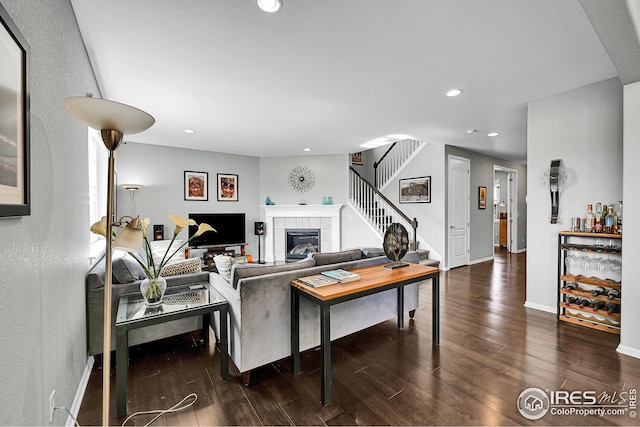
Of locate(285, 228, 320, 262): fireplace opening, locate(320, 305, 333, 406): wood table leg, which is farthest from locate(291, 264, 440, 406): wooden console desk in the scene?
locate(285, 228, 320, 262): fireplace opening

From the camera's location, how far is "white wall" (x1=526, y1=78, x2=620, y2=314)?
9.50 ft

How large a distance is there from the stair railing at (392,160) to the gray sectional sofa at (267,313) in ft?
15.2

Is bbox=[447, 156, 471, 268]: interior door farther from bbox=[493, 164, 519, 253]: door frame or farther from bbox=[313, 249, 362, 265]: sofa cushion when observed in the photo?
bbox=[313, 249, 362, 265]: sofa cushion

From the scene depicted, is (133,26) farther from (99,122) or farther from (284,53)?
(99,122)

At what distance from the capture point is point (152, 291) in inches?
80.1

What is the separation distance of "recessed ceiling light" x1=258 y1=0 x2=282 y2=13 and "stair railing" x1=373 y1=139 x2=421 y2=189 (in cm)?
484

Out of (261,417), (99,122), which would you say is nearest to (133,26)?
(99,122)

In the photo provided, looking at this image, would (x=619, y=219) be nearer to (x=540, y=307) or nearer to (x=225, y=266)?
(x=540, y=307)

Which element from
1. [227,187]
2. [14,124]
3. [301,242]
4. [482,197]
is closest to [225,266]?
[14,124]

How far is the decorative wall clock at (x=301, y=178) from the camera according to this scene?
6980 mm

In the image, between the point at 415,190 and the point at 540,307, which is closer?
the point at 540,307

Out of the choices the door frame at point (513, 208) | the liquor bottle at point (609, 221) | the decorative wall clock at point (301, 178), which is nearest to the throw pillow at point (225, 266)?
the liquor bottle at point (609, 221)

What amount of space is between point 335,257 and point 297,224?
433 centimetres

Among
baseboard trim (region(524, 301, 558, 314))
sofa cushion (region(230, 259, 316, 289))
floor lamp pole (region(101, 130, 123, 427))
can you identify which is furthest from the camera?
baseboard trim (region(524, 301, 558, 314))
